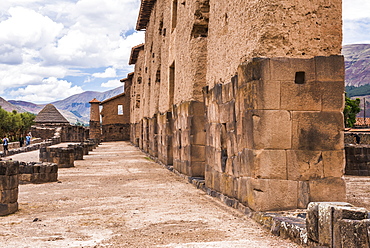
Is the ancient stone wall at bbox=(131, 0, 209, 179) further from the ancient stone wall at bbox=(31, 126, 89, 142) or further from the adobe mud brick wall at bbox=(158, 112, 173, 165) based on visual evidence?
the ancient stone wall at bbox=(31, 126, 89, 142)

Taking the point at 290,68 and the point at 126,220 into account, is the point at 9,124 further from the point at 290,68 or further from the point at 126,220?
the point at 290,68

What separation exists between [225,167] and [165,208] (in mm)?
1328

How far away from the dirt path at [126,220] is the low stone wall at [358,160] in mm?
5382

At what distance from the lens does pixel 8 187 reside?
21.7 ft

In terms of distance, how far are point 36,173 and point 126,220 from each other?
568 centimetres

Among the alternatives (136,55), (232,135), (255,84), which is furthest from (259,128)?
(136,55)

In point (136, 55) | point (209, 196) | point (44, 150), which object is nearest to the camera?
point (209, 196)

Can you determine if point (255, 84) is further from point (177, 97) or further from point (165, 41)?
point (165, 41)

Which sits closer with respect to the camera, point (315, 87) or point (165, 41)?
point (315, 87)

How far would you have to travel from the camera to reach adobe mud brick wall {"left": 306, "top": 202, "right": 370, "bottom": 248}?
3590 millimetres

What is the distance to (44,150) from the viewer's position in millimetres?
15914

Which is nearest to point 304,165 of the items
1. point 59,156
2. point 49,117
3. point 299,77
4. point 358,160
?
point 299,77

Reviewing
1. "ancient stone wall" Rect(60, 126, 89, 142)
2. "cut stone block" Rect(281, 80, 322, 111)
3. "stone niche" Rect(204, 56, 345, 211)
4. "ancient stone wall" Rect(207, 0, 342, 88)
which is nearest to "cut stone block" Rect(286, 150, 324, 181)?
"stone niche" Rect(204, 56, 345, 211)

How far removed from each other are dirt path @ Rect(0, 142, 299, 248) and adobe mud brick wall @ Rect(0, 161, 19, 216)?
17cm
